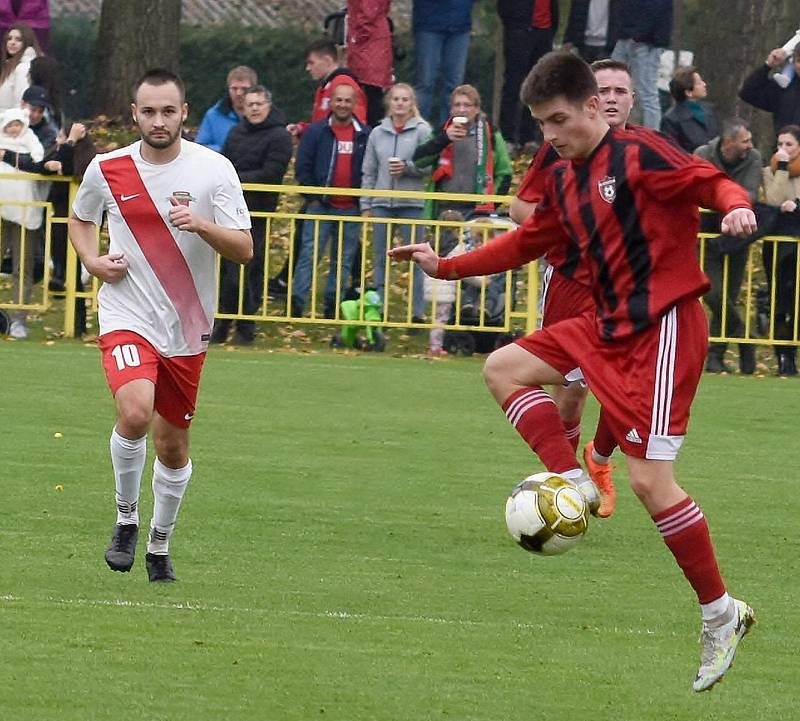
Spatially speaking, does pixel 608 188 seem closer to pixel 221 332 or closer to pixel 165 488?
pixel 165 488

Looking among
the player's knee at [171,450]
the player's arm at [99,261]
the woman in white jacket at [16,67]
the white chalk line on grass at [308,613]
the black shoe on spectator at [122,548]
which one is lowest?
the white chalk line on grass at [308,613]

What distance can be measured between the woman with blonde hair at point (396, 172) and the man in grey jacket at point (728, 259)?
2326 mm

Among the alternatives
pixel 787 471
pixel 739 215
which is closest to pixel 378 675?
pixel 739 215

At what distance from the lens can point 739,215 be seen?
5.92 m

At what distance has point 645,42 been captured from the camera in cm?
1831

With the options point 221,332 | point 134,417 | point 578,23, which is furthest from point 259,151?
point 134,417

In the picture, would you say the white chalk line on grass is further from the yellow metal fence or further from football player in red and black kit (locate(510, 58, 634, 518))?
the yellow metal fence

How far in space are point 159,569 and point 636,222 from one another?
2.48m

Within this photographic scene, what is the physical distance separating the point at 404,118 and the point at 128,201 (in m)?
8.24

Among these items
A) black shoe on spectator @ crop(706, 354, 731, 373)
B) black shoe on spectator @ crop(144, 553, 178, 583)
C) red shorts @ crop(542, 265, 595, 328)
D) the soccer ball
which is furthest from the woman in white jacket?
the soccer ball

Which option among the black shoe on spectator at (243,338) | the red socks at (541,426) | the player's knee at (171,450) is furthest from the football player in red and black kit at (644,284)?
the black shoe on spectator at (243,338)

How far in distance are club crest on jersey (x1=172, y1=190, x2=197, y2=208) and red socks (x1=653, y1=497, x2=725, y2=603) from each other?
237 cm

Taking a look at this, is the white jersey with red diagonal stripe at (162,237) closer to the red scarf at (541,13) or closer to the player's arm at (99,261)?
the player's arm at (99,261)

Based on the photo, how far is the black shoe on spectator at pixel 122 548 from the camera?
7691 mm
